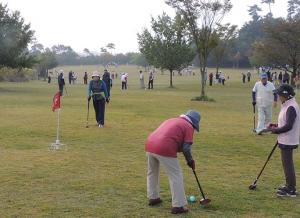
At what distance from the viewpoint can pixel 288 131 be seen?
8.06 meters

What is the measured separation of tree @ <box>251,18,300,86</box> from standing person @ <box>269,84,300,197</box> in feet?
153

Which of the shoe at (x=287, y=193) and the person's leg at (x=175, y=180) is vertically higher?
the person's leg at (x=175, y=180)

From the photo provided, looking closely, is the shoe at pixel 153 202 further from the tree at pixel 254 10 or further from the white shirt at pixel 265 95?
the tree at pixel 254 10

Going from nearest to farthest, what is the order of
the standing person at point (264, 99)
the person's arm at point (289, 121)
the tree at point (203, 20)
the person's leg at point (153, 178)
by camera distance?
1. the person's leg at point (153, 178)
2. the person's arm at point (289, 121)
3. the standing person at point (264, 99)
4. the tree at point (203, 20)

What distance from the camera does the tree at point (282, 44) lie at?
176 ft

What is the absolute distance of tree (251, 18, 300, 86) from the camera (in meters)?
53.6

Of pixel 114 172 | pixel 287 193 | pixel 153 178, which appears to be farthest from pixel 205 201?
pixel 114 172

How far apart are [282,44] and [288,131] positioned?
49.3m

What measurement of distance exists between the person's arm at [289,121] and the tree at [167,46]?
40.9 metres

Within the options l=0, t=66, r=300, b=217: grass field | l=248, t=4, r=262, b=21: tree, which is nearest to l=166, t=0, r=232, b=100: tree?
l=0, t=66, r=300, b=217: grass field

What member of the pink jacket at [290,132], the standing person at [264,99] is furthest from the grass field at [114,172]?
the pink jacket at [290,132]

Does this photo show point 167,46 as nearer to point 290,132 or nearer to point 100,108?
point 100,108

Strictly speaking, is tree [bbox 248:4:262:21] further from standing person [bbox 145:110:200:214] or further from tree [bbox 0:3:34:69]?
standing person [bbox 145:110:200:214]

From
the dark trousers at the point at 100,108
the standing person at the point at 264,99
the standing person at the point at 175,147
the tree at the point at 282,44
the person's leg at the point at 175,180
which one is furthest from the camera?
the tree at the point at 282,44
